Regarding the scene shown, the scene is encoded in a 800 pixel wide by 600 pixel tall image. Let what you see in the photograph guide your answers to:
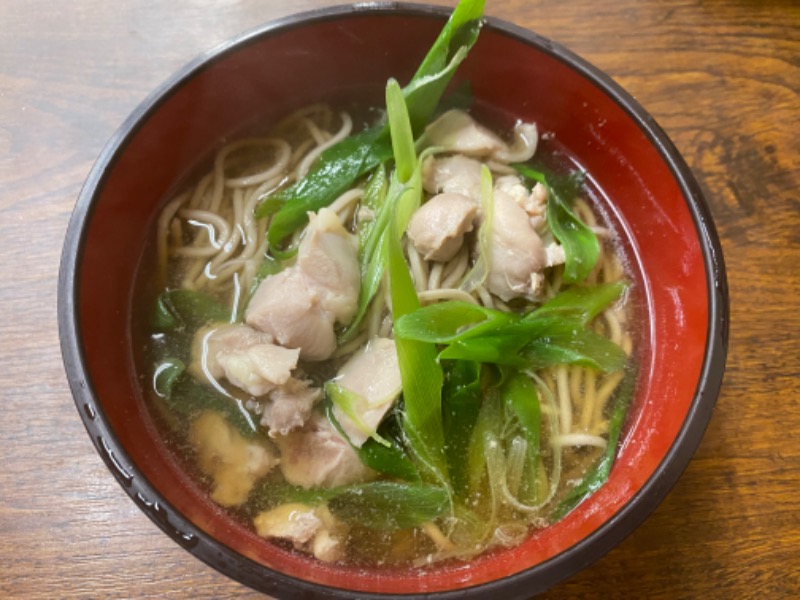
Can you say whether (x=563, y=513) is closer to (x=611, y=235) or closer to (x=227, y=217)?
(x=611, y=235)

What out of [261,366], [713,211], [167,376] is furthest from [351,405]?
[713,211]

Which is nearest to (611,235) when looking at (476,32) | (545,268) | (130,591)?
(545,268)

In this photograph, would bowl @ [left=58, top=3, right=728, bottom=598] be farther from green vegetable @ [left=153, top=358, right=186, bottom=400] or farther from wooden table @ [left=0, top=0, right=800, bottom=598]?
wooden table @ [left=0, top=0, right=800, bottom=598]

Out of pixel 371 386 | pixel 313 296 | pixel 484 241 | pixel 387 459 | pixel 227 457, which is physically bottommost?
pixel 227 457

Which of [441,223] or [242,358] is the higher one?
[441,223]

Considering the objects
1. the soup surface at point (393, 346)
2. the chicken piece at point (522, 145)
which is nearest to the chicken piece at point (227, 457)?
the soup surface at point (393, 346)

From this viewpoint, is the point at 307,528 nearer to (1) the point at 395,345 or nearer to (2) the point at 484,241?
(1) the point at 395,345

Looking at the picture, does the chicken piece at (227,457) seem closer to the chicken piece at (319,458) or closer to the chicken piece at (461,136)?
the chicken piece at (319,458)
